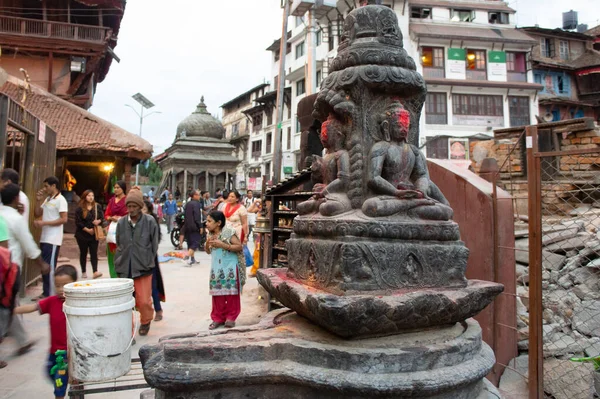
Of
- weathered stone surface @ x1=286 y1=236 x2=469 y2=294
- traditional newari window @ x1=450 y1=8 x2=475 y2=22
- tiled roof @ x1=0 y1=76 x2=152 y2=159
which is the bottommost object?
weathered stone surface @ x1=286 y1=236 x2=469 y2=294

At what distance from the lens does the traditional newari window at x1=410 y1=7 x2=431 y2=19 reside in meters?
27.8

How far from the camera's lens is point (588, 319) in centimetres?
459

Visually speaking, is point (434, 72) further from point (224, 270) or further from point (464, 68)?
point (224, 270)

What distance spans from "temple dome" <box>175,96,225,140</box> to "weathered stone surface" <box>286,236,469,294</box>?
2748 cm

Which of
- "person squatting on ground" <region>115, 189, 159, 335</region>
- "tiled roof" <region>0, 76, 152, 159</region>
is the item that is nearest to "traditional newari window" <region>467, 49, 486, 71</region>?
"tiled roof" <region>0, 76, 152, 159</region>

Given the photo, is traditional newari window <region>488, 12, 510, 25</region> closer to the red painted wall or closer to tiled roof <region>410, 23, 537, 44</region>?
tiled roof <region>410, 23, 537, 44</region>

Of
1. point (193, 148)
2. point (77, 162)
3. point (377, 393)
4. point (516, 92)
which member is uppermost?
point (516, 92)

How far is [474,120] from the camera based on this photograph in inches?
1048

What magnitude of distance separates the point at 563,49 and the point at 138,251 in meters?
36.0

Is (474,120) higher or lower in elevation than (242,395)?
higher

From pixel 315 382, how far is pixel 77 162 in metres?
14.6

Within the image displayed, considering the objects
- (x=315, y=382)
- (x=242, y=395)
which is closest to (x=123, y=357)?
(x=242, y=395)

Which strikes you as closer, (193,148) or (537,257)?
(537,257)

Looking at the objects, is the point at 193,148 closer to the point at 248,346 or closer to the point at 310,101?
the point at 310,101
